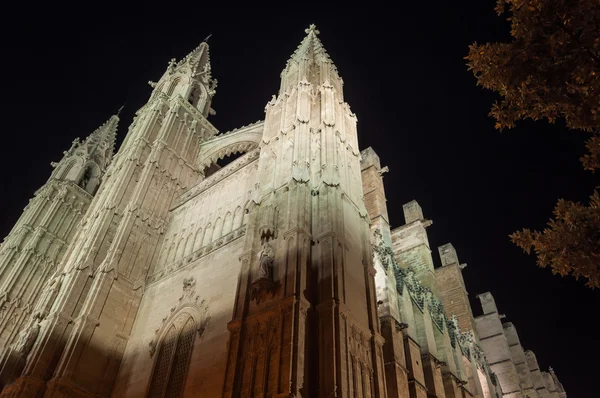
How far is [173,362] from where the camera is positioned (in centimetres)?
1327

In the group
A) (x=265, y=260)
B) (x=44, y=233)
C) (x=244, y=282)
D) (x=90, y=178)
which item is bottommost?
(x=244, y=282)

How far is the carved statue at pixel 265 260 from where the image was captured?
11.0 metres

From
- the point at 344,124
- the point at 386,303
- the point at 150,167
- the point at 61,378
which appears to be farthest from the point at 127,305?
the point at 344,124

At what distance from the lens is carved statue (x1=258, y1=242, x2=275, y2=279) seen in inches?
432

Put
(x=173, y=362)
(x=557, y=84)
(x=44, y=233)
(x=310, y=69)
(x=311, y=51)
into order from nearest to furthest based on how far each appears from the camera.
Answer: (x=557, y=84) → (x=173, y=362) → (x=310, y=69) → (x=311, y=51) → (x=44, y=233)

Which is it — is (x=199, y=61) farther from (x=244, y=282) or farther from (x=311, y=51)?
(x=244, y=282)

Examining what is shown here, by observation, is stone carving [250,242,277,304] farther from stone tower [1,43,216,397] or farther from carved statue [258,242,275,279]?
stone tower [1,43,216,397]

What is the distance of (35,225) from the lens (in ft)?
83.0

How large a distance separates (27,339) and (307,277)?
31.8 ft

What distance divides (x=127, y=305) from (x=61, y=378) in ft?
11.5

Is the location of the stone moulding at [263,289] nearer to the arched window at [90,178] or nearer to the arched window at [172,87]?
the arched window at [172,87]

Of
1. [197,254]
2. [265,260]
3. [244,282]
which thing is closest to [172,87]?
[197,254]

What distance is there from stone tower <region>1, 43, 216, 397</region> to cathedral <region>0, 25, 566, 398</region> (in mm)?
59

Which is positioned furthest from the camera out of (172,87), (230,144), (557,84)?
(172,87)
